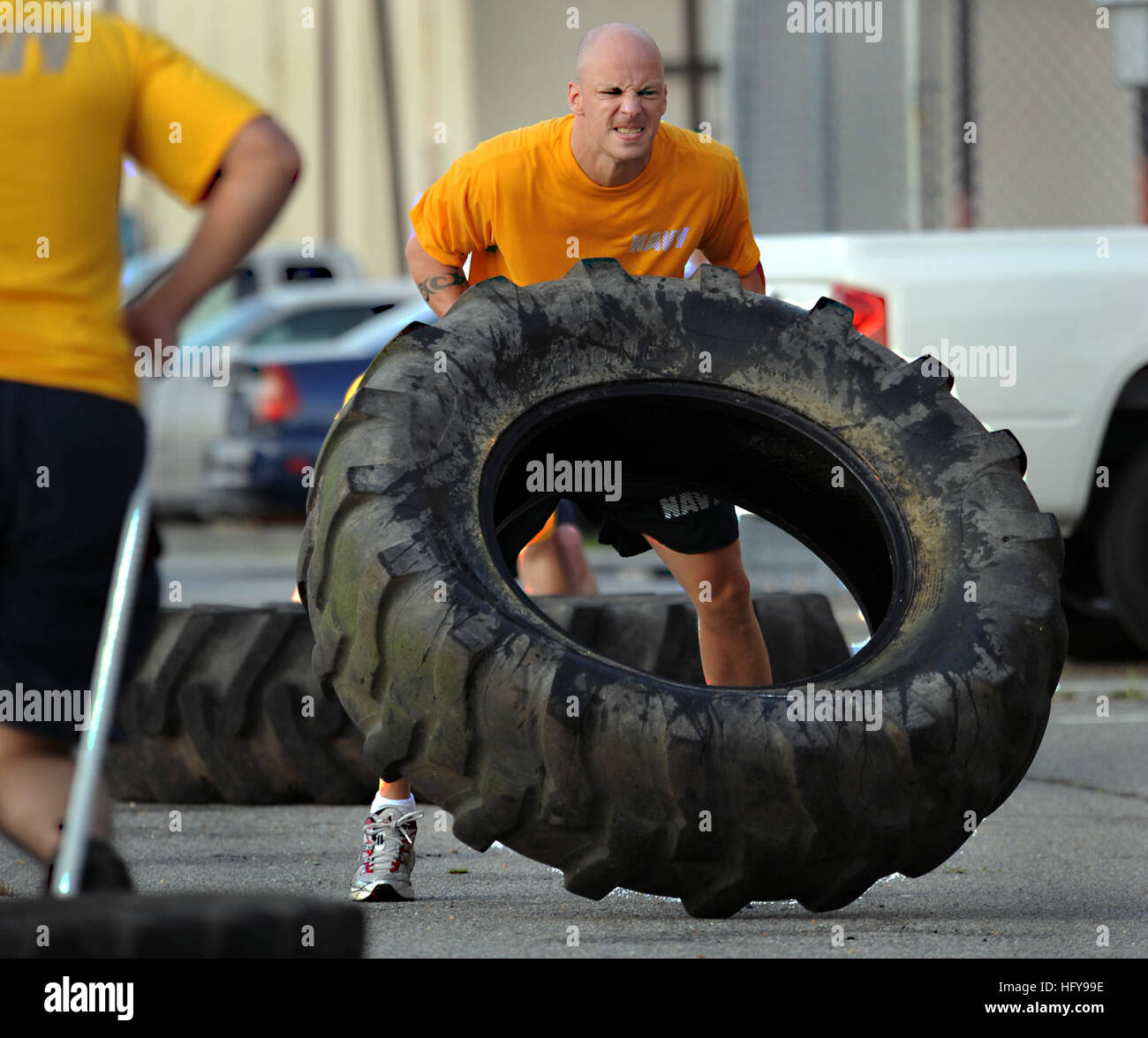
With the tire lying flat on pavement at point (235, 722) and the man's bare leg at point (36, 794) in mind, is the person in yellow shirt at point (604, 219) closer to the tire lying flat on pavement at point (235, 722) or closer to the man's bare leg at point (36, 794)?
the tire lying flat on pavement at point (235, 722)

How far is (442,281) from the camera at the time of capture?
13.9ft

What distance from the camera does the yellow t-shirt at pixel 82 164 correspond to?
2678 mm

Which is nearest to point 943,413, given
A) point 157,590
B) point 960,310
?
point 157,590

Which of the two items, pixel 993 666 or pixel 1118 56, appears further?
pixel 1118 56

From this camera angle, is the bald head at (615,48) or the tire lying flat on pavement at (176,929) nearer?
the tire lying flat on pavement at (176,929)

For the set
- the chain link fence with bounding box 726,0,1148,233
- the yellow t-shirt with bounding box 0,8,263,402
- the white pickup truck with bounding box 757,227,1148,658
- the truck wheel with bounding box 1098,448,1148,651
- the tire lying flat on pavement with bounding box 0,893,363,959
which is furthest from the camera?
the chain link fence with bounding box 726,0,1148,233

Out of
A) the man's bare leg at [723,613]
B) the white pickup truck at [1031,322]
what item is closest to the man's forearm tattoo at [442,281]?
the man's bare leg at [723,613]

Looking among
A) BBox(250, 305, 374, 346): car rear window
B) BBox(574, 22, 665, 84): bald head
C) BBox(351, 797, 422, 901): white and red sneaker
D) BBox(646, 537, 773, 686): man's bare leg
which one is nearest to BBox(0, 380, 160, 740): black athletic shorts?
BBox(351, 797, 422, 901): white and red sneaker

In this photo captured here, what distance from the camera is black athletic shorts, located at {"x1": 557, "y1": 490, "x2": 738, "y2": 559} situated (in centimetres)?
437

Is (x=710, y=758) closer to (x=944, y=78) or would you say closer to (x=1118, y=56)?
(x=1118, y=56)

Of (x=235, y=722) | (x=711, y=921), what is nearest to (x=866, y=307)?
(x=235, y=722)

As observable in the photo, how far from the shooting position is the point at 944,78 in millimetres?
17391

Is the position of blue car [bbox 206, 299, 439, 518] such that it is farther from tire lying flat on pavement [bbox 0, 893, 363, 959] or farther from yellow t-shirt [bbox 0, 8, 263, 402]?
tire lying flat on pavement [bbox 0, 893, 363, 959]
